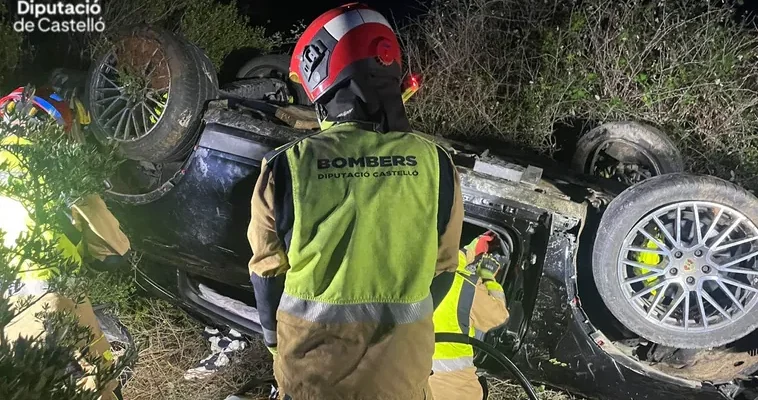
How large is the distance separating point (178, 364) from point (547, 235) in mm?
2743

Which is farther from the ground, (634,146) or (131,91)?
(634,146)

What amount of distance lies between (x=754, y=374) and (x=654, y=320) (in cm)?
67

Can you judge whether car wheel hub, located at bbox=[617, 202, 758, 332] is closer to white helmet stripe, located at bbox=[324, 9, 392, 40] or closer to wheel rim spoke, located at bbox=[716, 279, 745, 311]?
wheel rim spoke, located at bbox=[716, 279, 745, 311]

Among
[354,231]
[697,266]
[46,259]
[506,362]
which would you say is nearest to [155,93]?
[46,259]

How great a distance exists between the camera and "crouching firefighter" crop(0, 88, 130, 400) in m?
2.48

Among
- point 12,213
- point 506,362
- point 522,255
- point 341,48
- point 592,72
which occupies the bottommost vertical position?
point 506,362

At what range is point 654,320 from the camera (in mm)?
3086

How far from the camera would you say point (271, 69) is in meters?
5.17

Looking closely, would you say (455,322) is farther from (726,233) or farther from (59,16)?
(59,16)

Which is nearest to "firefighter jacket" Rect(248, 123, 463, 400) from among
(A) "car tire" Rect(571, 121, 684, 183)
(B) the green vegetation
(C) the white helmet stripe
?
(C) the white helmet stripe

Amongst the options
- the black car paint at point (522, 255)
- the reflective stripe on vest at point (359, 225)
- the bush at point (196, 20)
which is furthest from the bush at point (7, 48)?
the reflective stripe on vest at point (359, 225)

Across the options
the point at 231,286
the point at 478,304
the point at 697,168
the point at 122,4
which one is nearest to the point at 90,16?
the point at 122,4

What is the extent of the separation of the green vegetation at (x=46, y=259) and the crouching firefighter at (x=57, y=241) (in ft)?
0.07

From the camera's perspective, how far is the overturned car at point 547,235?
3.09m
